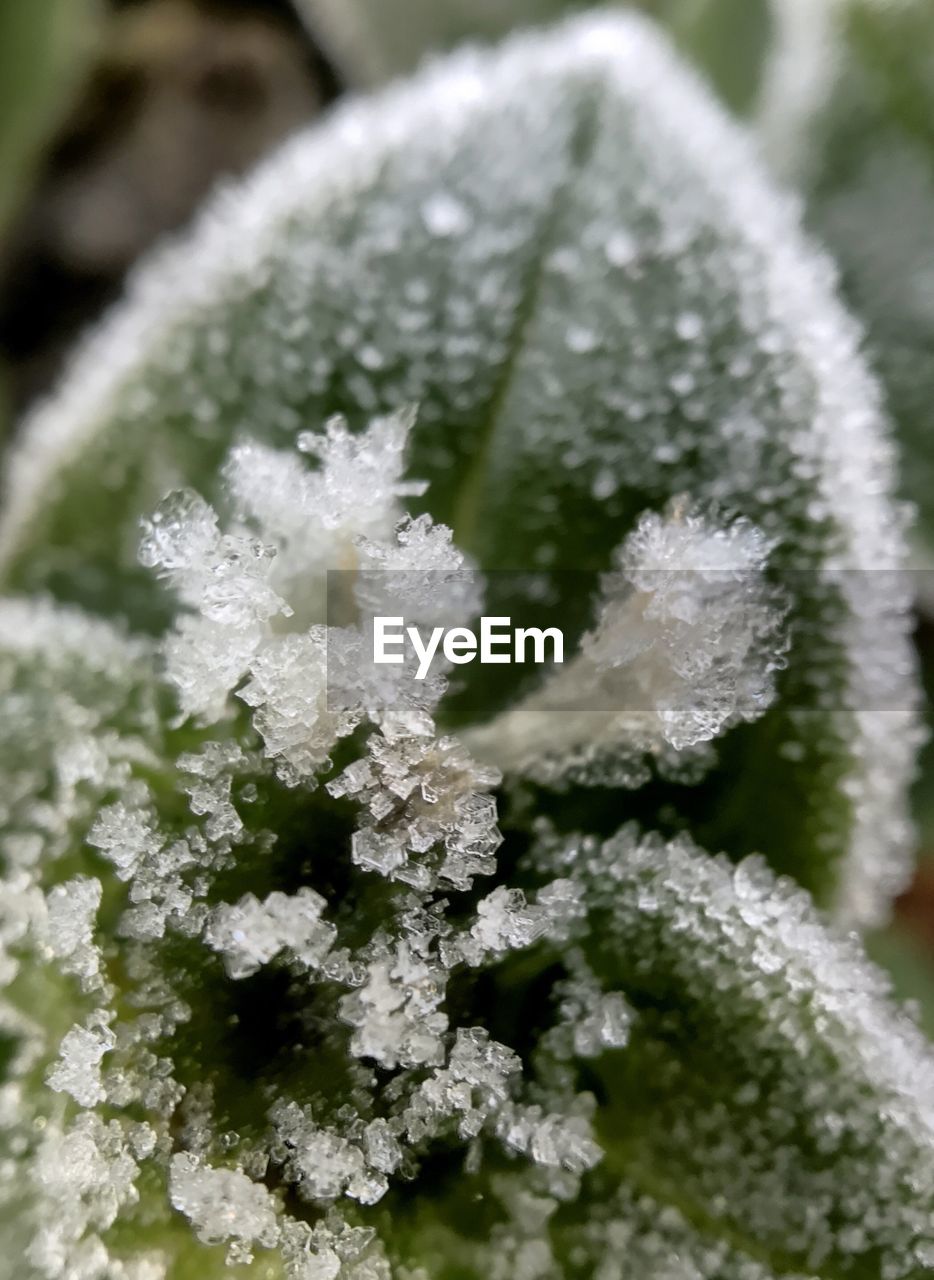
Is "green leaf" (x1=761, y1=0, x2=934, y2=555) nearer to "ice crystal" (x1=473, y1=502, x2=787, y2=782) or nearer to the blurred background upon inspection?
the blurred background

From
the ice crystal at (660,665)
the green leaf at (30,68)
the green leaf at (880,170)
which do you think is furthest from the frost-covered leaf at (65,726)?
the green leaf at (30,68)

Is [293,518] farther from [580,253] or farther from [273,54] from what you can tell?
[273,54]

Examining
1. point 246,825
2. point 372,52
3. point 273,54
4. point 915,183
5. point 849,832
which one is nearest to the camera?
point 246,825

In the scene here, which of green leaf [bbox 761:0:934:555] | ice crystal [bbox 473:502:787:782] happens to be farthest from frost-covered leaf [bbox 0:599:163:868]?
green leaf [bbox 761:0:934:555]

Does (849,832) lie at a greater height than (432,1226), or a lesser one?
greater

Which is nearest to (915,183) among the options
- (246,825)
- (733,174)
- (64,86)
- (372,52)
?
(733,174)
